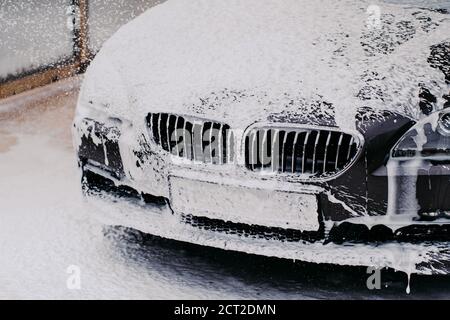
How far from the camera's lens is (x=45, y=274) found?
333 centimetres

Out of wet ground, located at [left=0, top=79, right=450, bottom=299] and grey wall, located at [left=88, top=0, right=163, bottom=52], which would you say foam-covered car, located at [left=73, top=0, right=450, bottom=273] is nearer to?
wet ground, located at [left=0, top=79, right=450, bottom=299]

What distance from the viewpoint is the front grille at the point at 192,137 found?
289 centimetres

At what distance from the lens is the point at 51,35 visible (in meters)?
6.87

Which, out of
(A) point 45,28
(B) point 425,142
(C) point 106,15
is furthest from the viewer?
(C) point 106,15

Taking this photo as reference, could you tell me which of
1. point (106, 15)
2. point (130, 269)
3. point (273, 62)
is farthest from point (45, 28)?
point (273, 62)

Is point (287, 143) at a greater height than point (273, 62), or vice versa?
point (273, 62)

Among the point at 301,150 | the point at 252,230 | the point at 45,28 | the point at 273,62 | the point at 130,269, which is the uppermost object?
the point at 273,62

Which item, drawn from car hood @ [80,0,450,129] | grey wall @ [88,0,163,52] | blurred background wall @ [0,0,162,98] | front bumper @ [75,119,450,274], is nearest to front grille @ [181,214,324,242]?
front bumper @ [75,119,450,274]

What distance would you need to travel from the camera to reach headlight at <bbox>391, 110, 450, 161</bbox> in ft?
9.15

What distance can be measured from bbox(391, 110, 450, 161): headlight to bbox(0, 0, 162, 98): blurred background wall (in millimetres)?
4263

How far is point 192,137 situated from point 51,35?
4.28 m

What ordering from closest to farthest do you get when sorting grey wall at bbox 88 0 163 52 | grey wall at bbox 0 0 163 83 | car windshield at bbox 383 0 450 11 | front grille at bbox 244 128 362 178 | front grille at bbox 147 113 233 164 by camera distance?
front grille at bbox 244 128 362 178
front grille at bbox 147 113 233 164
car windshield at bbox 383 0 450 11
grey wall at bbox 0 0 163 83
grey wall at bbox 88 0 163 52

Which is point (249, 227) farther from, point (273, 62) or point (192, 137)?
point (273, 62)

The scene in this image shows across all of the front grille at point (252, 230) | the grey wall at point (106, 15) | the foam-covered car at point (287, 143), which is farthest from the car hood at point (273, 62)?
the grey wall at point (106, 15)
